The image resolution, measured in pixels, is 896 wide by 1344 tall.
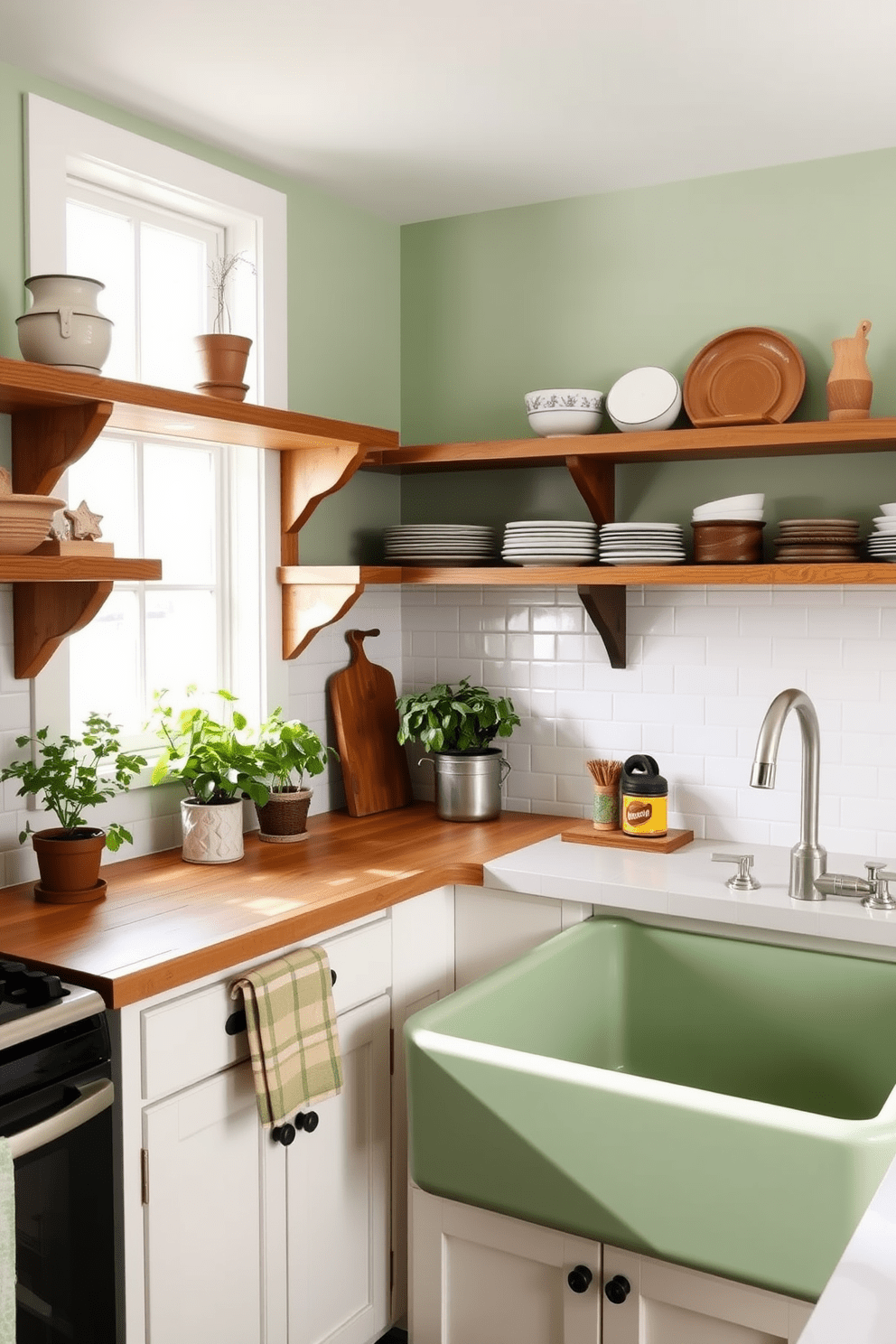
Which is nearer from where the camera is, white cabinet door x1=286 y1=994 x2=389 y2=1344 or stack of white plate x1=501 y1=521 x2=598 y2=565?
white cabinet door x1=286 y1=994 x2=389 y2=1344

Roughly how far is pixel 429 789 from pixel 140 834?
0.97 m

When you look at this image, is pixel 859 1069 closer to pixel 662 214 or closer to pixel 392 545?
pixel 392 545

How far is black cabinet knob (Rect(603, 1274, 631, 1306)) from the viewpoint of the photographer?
2.00 meters

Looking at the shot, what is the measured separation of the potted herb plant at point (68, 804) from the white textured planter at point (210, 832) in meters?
0.22

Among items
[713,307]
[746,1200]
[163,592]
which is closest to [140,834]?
[163,592]

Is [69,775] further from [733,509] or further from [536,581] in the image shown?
[733,509]

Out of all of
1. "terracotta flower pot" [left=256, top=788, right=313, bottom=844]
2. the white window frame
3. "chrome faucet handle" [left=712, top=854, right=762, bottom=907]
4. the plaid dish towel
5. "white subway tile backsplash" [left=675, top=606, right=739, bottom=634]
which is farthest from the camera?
"white subway tile backsplash" [left=675, top=606, right=739, bottom=634]

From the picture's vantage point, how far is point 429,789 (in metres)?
3.51

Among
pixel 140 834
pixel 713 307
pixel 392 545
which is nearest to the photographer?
pixel 140 834

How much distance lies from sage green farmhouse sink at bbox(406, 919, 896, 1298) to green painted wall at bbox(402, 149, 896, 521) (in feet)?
3.67

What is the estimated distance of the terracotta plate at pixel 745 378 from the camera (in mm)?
2900

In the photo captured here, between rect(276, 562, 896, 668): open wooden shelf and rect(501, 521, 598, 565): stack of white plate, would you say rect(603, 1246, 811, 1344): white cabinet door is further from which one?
rect(501, 521, 598, 565): stack of white plate

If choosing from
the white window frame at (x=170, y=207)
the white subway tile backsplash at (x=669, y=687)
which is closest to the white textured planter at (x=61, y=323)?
the white window frame at (x=170, y=207)

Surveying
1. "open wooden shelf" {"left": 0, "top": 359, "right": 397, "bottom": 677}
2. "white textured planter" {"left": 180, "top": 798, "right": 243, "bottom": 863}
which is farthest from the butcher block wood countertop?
"open wooden shelf" {"left": 0, "top": 359, "right": 397, "bottom": 677}
